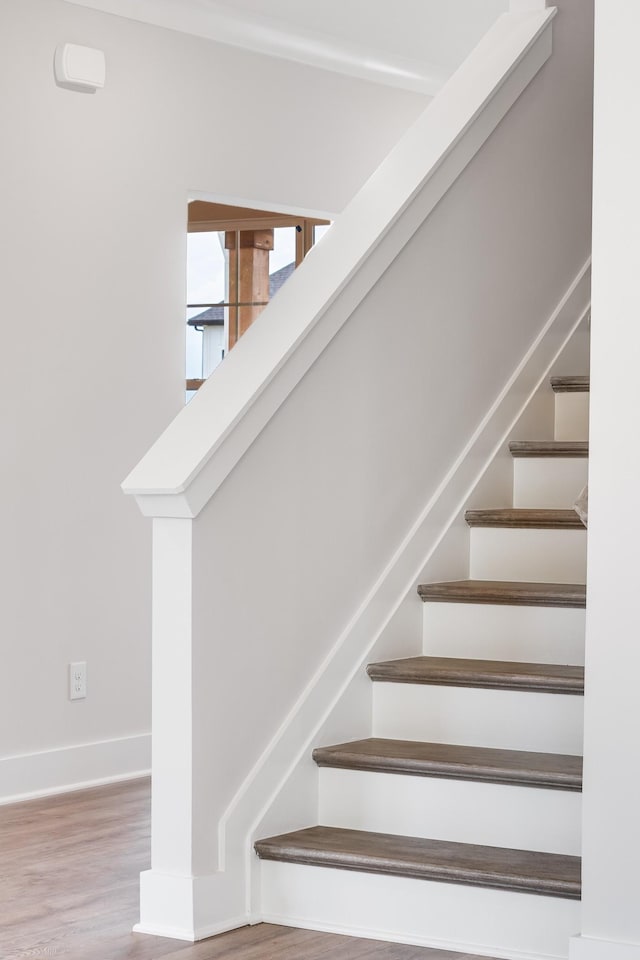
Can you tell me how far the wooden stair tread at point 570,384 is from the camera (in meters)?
3.91

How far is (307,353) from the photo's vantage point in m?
2.84

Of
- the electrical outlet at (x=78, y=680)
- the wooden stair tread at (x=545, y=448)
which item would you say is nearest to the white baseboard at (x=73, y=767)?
the electrical outlet at (x=78, y=680)

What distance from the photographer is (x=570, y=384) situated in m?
3.94

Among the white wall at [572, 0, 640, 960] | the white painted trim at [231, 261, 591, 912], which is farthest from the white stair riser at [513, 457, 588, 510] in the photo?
the white wall at [572, 0, 640, 960]

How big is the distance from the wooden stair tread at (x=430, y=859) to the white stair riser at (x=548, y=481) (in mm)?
1295

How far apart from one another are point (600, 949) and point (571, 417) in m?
2.02

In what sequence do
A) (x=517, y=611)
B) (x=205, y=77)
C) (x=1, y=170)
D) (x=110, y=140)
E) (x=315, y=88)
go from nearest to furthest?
(x=517, y=611) → (x=1, y=170) → (x=110, y=140) → (x=205, y=77) → (x=315, y=88)

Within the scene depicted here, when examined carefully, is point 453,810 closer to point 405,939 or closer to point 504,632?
point 405,939

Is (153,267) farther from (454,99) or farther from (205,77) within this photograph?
(454,99)

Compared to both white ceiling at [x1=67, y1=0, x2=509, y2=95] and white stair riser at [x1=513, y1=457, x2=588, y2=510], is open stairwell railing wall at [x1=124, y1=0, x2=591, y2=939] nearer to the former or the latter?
white stair riser at [x1=513, y1=457, x2=588, y2=510]

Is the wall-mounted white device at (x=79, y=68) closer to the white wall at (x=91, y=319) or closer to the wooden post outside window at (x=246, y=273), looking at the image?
the white wall at (x=91, y=319)

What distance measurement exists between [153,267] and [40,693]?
159cm

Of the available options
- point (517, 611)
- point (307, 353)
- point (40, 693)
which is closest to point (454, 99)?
point (307, 353)

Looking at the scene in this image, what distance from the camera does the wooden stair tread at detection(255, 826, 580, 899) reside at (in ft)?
8.08
